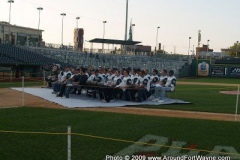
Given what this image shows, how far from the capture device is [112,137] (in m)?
9.33

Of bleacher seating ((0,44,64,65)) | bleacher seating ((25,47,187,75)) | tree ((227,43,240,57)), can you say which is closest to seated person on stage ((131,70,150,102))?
bleacher seating ((0,44,64,65))

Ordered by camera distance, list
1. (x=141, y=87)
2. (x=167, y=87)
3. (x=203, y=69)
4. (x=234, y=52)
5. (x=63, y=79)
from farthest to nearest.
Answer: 1. (x=234, y=52)
2. (x=203, y=69)
3. (x=63, y=79)
4. (x=167, y=87)
5. (x=141, y=87)

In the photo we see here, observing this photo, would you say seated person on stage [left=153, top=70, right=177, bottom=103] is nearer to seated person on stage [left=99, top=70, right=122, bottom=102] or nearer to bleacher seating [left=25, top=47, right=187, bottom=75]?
seated person on stage [left=99, top=70, right=122, bottom=102]

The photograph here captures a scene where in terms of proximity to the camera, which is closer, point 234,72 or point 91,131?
point 91,131

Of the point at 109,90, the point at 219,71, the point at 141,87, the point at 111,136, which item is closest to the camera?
the point at 111,136

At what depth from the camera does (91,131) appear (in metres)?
10.0

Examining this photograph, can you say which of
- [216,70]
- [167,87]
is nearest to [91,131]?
[167,87]

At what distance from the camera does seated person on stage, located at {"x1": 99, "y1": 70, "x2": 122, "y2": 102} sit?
17.6 meters

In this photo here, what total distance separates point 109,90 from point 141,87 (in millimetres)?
1595

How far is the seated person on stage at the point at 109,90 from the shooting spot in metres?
17.6

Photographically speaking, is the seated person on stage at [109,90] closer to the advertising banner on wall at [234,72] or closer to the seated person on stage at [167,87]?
the seated person on stage at [167,87]

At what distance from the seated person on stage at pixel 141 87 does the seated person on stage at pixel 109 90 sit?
0.99 meters

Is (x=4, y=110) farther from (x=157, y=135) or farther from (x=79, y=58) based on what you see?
(x=79, y=58)

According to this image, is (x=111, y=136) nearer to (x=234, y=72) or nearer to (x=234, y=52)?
(x=234, y=72)
